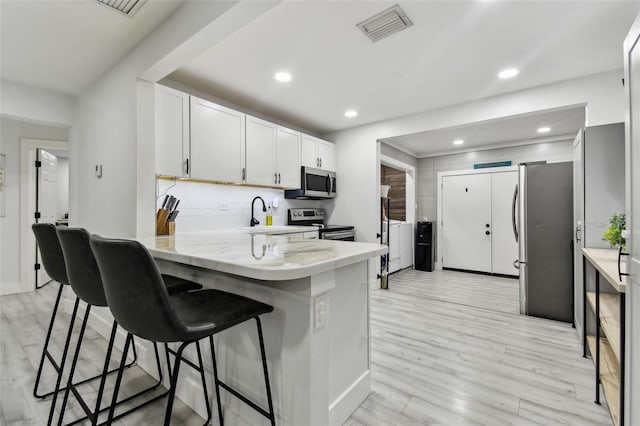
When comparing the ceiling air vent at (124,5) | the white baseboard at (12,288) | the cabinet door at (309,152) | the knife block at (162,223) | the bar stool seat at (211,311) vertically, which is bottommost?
the white baseboard at (12,288)

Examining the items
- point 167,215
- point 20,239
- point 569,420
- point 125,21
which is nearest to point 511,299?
point 569,420

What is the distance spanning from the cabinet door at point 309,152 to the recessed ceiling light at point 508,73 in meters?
2.36

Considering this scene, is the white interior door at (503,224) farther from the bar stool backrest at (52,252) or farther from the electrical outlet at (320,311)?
the bar stool backrest at (52,252)

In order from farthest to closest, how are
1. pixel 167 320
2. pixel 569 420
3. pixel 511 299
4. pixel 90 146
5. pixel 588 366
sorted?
pixel 511 299
pixel 90 146
pixel 588 366
pixel 569 420
pixel 167 320

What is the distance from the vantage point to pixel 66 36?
2.19 m

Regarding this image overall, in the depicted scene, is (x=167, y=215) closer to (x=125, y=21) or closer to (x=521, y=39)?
(x=125, y=21)

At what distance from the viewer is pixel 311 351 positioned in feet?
4.06

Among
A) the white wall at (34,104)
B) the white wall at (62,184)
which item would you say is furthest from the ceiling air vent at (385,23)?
the white wall at (62,184)

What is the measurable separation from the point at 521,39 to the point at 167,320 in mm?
2858

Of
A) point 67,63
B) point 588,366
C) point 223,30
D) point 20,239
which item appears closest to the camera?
point 223,30

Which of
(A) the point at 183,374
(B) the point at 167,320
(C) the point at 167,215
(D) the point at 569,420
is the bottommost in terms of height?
(D) the point at 569,420

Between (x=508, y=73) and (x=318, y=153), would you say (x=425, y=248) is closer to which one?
(x=318, y=153)

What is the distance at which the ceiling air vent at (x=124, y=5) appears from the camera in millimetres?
1848

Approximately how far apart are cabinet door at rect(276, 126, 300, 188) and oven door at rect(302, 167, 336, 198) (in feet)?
0.38
